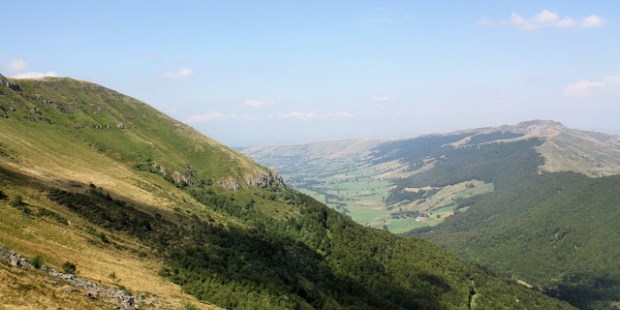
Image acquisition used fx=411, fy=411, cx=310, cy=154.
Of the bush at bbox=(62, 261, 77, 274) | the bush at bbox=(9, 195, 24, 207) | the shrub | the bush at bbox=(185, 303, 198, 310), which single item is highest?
the bush at bbox=(9, 195, 24, 207)

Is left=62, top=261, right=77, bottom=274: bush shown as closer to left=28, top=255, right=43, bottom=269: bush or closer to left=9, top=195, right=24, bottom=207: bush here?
left=28, top=255, right=43, bottom=269: bush

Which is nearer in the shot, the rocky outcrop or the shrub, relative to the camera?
the rocky outcrop

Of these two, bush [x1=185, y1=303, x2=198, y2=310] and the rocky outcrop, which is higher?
the rocky outcrop

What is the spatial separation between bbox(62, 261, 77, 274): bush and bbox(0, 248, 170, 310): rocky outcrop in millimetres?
2578

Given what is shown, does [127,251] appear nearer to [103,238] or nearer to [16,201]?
[103,238]

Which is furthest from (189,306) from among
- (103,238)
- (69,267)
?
(103,238)

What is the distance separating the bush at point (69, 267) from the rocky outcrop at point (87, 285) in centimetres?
258

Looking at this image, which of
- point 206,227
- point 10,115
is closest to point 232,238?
point 206,227

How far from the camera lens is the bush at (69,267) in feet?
188

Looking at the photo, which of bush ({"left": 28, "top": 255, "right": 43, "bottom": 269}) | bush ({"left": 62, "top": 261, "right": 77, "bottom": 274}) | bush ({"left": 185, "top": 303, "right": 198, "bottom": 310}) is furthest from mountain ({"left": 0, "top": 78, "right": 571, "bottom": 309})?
bush ({"left": 185, "top": 303, "right": 198, "bottom": 310})

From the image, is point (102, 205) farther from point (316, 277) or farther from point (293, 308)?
point (316, 277)

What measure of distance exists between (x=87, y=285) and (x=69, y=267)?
22.0ft

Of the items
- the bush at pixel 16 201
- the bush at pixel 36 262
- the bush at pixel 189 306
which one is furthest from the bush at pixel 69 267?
the bush at pixel 16 201

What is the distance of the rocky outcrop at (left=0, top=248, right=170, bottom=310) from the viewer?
50500 millimetres
